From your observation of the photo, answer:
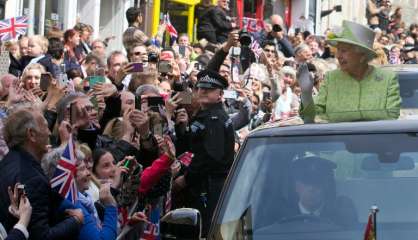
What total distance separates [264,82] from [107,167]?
7.62 metres

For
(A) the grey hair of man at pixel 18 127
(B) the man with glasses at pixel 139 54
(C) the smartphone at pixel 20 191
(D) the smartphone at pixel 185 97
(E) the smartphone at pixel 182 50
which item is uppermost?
(E) the smartphone at pixel 182 50

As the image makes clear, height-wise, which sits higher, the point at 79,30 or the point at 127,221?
the point at 79,30

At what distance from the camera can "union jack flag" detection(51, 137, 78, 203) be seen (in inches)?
316

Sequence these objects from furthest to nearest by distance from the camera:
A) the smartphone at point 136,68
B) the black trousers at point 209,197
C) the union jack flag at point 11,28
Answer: the union jack flag at point 11,28 < the smartphone at point 136,68 < the black trousers at point 209,197

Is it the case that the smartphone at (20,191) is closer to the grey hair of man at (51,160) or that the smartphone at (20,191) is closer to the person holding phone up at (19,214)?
the person holding phone up at (19,214)

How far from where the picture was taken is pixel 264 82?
17062 millimetres

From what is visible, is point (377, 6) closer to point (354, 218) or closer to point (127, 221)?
point (127, 221)

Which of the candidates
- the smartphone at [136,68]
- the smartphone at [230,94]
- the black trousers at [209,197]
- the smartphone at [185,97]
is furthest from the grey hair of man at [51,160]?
the smartphone at [230,94]

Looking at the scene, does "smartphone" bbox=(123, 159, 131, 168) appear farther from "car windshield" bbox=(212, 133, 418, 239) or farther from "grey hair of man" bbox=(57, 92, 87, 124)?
"car windshield" bbox=(212, 133, 418, 239)

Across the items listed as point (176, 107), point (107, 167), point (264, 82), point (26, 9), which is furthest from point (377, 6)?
point (107, 167)

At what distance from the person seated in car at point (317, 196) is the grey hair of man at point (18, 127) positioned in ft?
5.59

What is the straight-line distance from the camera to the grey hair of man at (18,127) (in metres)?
7.90

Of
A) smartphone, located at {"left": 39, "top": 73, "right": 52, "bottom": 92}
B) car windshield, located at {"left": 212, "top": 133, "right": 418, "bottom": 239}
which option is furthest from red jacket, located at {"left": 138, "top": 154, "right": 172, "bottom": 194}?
car windshield, located at {"left": 212, "top": 133, "right": 418, "bottom": 239}

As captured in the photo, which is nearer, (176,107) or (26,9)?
(176,107)
